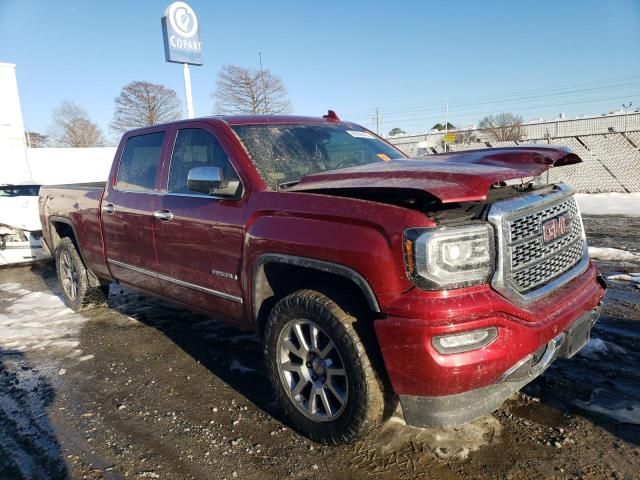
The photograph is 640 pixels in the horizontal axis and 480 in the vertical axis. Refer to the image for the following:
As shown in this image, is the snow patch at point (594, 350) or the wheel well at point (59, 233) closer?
the snow patch at point (594, 350)

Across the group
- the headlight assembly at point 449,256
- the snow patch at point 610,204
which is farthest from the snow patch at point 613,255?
the headlight assembly at point 449,256

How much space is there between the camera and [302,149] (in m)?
3.53

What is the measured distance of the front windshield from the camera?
3.24 m

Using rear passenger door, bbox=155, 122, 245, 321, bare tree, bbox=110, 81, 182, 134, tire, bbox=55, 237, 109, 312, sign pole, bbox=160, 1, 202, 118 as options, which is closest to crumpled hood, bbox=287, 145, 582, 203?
rear passenger door, bbox=155, 122, 245, 321

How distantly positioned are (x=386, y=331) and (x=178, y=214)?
6.71ft

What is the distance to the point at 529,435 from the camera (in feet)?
8.59

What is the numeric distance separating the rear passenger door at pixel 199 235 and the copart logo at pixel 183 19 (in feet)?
45.3

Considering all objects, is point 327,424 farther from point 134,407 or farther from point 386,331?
point 134,407

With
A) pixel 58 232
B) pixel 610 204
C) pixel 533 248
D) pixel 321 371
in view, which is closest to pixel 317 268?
pixel 321 371

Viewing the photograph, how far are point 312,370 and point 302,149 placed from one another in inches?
65.9

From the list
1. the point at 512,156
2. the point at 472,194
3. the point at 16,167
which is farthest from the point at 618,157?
the point at 16,167

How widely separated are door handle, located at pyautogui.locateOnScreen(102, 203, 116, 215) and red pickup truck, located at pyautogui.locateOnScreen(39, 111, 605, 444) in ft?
2.96

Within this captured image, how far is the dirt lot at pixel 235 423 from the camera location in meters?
2.48

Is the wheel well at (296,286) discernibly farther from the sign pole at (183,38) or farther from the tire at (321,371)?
the sign pole at (183,38)
